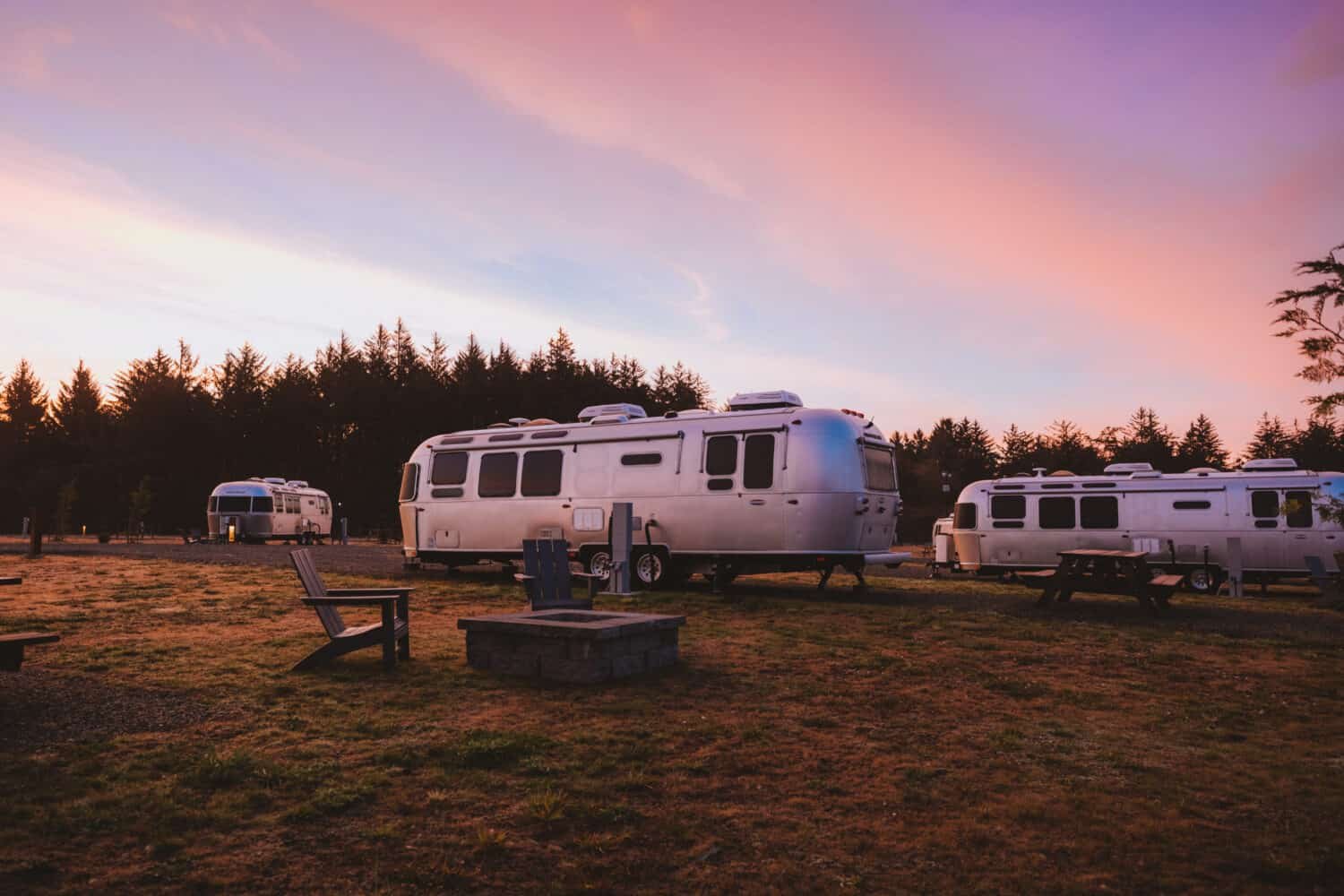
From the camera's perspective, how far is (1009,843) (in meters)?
4.03

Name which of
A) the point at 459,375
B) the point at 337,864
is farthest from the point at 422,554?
the point at 459,375

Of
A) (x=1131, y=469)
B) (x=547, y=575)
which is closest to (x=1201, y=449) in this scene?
(x=1131, y=469)

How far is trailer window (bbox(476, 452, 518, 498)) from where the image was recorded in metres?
17.3

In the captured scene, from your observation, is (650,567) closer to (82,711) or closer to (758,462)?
(758,462)

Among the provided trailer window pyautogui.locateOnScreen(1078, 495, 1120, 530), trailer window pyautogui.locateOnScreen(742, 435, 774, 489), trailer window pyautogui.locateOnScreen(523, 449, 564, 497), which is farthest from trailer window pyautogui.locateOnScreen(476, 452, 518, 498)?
trailer window pyautogui.locateOnScreen(1078, 495, 1120, 530)

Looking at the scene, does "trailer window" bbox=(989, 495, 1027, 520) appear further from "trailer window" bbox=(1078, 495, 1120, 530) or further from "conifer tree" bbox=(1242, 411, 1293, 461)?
"conifer tree" bbox=(1242, 411, 1293, 461)

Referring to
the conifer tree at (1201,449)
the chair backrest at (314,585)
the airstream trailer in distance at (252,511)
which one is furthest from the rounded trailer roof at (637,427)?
the conifer tree at (1201,449)

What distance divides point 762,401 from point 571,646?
900 cm

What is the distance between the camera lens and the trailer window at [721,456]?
1493 centimetres

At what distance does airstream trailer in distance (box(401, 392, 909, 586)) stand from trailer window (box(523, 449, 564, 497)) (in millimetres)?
24

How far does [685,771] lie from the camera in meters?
4.99

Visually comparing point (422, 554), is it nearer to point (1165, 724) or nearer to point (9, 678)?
point (9, 678)

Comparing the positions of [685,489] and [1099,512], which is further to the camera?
[1099,512]

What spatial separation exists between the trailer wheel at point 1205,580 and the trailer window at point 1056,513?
8.14 ft
